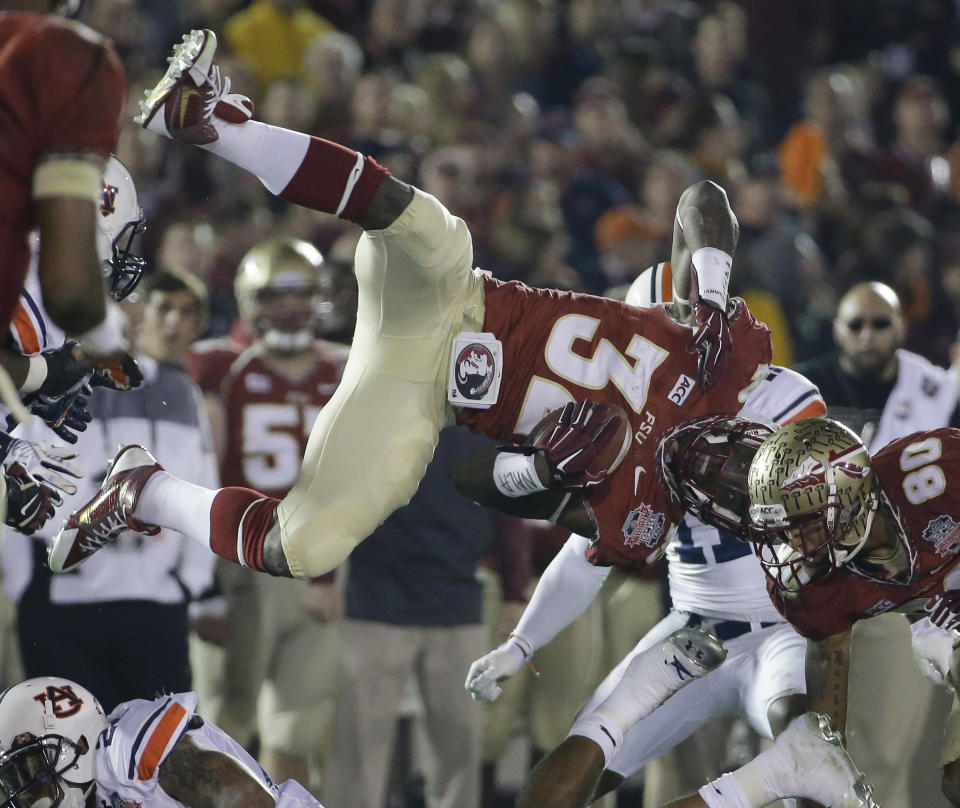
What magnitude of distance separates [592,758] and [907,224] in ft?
17.2

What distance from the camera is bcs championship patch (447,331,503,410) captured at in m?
4.39

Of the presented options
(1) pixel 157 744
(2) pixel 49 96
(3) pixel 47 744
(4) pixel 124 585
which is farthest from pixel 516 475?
(4) pixel 124 585

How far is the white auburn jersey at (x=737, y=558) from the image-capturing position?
4812mm

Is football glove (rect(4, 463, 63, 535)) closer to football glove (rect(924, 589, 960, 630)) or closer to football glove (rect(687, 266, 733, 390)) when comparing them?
football glove (rect(687, 266, 733, 390))

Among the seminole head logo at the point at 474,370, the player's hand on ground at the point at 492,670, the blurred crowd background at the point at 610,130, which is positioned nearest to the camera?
the seminole head logo at the point at 474,370

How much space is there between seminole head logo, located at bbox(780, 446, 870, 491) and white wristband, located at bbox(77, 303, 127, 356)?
1.63m

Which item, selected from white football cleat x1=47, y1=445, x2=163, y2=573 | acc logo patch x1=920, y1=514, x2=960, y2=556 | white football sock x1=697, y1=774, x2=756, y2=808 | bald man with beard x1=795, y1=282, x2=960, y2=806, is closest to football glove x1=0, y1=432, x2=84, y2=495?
white football cleat x1=47, y1=445, x2=163, y2=573

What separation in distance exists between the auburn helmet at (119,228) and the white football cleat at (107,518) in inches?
18.9

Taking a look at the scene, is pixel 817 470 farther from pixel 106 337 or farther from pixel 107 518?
pixel 107 518

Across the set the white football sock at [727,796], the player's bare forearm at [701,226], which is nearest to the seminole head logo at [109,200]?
the player's bare forearm at [701,226]

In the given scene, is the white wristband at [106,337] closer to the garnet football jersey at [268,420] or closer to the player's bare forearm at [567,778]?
the player's bare forearm at [567,778]

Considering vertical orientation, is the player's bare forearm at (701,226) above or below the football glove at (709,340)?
above

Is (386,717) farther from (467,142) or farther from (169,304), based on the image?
(467,142)

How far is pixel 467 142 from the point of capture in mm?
9008
